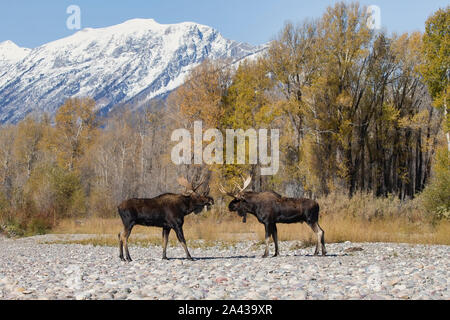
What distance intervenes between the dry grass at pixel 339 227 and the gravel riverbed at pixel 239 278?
4239mm

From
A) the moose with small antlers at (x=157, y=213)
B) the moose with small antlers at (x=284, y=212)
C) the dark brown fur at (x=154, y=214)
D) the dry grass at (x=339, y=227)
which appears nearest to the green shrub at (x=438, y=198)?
the dry grass at (x=339, y=227)

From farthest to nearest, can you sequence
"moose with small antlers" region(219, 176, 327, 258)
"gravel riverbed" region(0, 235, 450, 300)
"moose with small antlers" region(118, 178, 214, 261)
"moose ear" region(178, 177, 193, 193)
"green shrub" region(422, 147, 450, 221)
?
"green shrub" region(422, 147, 450, 221), "moose with small antlers" region(219, 176, 327, 258), "moose ear" region(178, 177, 193, 193), "moose with small antlers" region(118, 178, 214, 261), "gravel riverbed" region(0, 235, 450, 300)

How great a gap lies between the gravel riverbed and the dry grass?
424cm

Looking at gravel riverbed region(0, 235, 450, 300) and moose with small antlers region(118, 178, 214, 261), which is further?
moose with small antlers region(118, 178, 214, 261)

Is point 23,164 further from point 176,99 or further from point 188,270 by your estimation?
point 188,270

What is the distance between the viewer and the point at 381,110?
3434cm

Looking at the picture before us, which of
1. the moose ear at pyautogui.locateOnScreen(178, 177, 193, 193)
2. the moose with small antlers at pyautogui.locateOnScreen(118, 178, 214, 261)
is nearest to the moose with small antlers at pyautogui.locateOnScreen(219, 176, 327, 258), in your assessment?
the moose ear at pyautogui.locateOnScreen(178, 177, 193, 193)

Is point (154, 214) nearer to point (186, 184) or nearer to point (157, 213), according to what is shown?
point (157, 213)

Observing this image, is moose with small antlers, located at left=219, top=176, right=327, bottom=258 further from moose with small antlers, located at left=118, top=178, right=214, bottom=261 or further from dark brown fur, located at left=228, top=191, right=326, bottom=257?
moose with small antlers, located at left=118, top=178, right=214, bottom=261

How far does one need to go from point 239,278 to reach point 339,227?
10286mm

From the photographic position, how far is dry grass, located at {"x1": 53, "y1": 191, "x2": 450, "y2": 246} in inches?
661

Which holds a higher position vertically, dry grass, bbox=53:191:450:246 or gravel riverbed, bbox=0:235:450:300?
gravel riverbed, bbox=0:235:450:300

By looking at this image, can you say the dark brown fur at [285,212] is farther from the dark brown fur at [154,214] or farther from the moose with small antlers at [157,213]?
the dark brown fur at [154,214]

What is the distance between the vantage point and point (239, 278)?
8.04 meters
